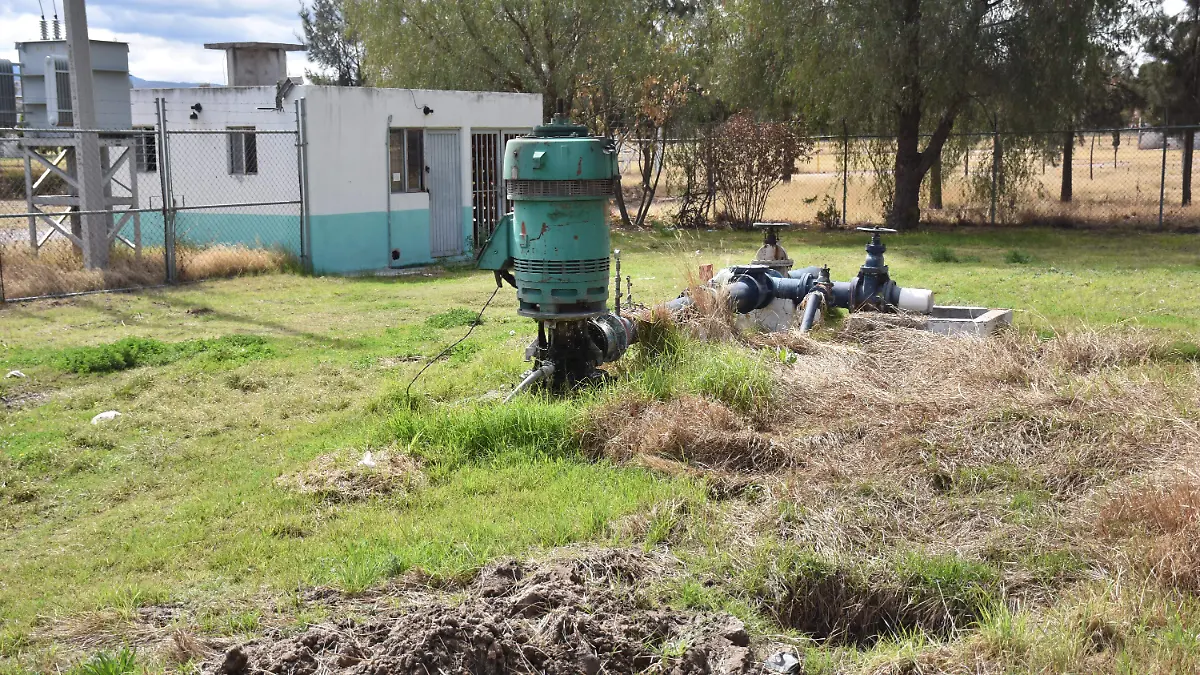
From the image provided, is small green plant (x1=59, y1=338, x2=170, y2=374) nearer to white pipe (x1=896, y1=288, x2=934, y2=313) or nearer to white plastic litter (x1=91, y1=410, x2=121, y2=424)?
white plastic litter (x1=91, y1=410, x2=121, y2=424)

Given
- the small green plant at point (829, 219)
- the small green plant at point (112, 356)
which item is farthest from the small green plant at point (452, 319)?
the small green plant at point (829, 219)

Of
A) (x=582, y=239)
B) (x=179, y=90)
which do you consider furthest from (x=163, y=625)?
(x=179, y=90)

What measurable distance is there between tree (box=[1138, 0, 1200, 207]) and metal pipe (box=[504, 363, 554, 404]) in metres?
21.0

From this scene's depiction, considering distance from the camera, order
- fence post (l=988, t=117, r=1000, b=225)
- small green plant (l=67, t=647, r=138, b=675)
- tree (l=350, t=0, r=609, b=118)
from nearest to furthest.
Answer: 1. small green plant (l=67, t=647, r=138, b=675)
2. fence post (l=988, t=117, r=1000, b=225)
3. tree (l=350, t=0, r=609, b=118)

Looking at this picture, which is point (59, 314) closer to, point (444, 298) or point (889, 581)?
point (444, 298)

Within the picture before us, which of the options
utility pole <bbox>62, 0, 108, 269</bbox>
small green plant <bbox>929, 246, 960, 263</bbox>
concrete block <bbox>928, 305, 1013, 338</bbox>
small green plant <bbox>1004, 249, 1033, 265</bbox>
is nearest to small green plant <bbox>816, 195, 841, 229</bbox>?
small green plant <bbox>929, 246, 960, 263</bbox>

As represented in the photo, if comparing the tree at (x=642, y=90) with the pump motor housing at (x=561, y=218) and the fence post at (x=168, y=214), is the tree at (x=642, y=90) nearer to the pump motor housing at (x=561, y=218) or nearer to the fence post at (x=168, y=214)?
the fence post at (x=168, y=214)

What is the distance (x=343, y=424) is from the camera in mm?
7535

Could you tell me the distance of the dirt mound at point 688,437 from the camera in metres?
6.27

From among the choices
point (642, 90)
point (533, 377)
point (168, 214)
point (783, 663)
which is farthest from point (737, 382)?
point (642, 90)

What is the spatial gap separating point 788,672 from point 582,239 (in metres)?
4.30

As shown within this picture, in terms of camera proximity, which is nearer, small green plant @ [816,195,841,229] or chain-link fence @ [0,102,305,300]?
chain-link fence @ [0,102,305,300]

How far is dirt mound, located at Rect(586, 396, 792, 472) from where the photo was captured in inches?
247

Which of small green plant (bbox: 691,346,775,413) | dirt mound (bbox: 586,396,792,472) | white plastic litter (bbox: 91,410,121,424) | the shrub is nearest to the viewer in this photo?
dirt mound (bbox: 586,396,792,472)
